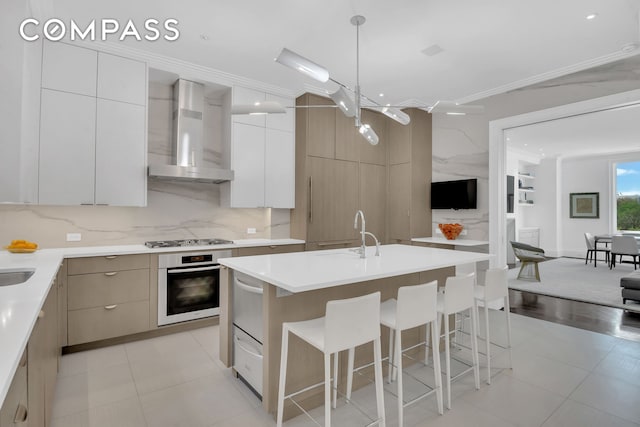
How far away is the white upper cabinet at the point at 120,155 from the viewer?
126 inches

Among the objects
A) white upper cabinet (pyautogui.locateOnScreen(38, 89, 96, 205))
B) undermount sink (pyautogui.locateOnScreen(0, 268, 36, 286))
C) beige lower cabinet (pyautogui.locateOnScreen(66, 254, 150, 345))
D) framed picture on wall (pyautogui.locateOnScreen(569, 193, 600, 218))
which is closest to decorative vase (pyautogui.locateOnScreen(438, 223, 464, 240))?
beige lower cabinet (pyautogui.locateOnScreen(66, 254, 150, 345))

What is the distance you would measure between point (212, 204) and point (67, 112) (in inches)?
67.2

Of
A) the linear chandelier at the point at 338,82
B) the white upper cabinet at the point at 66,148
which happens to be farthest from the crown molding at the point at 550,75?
the white upper cabinet at the point at 66,148

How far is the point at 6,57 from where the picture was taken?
2.27 meters

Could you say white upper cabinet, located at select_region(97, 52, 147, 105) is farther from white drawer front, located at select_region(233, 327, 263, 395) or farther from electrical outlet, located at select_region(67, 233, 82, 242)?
white drawer front, located at select_region(233, 327, 263, 395)

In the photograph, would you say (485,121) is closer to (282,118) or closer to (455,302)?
(282,118)

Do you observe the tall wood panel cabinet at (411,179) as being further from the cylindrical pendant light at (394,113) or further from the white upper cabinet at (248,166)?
the cylindrical pendant light at (394,113)

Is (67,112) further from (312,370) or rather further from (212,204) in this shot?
(312,370)

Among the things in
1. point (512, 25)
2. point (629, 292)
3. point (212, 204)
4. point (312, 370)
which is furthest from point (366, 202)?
point (629, 292)

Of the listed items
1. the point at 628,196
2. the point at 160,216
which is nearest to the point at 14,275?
the point at 160,216

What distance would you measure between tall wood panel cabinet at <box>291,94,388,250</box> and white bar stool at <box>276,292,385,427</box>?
259 centimetres

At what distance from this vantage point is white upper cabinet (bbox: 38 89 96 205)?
2.95 m

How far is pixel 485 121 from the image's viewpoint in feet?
14.6

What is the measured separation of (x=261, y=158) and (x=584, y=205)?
9.38m
